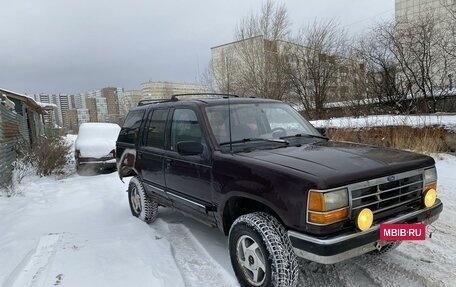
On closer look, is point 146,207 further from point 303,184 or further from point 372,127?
point 372,127

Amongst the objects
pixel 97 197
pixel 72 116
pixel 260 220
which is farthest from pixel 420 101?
pixel 72 116

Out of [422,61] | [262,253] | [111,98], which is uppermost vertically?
[111,98]

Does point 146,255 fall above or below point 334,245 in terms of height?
below

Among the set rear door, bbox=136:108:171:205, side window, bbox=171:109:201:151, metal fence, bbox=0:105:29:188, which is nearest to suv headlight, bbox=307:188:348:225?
side window, bbox=171:109:201:151

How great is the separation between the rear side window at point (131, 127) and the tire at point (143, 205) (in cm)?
66

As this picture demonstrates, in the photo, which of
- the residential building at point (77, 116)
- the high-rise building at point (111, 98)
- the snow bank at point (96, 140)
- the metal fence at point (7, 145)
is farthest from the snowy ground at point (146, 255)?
the high-rise building at point (111, 98)

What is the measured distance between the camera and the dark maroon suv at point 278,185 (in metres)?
2.74

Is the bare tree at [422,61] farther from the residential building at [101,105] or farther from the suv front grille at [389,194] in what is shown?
the residential building at [101,105]

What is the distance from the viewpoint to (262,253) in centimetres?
305

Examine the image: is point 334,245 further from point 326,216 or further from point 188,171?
point 188,171

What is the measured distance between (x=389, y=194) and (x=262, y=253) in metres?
1.19

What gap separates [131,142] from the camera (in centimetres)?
575

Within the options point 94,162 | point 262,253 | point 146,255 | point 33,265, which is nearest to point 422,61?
point 94,162

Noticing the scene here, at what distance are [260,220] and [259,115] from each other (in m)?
1.58
